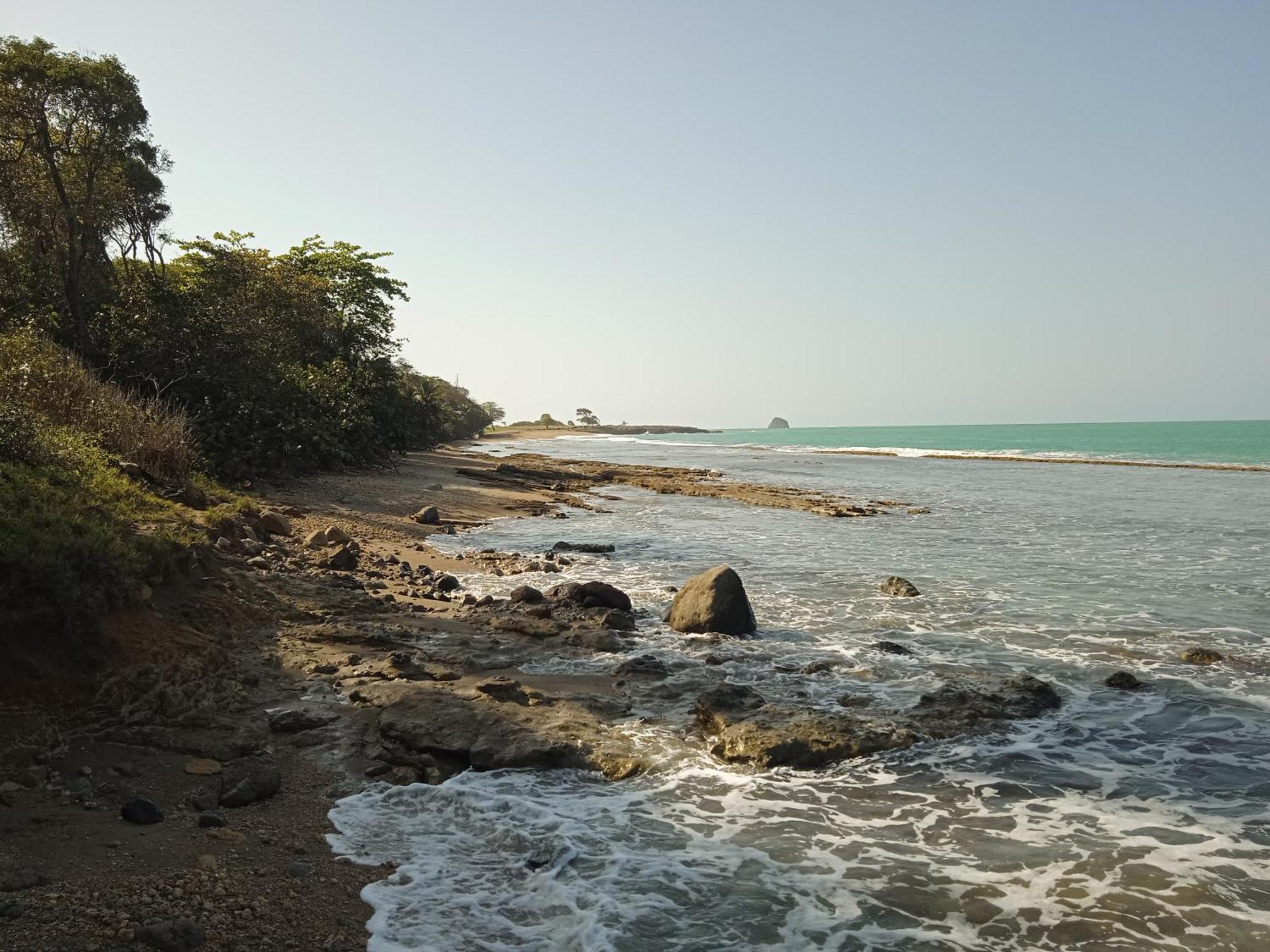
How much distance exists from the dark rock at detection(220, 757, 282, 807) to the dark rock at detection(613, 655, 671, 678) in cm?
397

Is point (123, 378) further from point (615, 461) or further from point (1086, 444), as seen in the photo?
point (1086, 444)

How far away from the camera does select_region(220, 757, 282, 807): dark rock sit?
5.33 meters

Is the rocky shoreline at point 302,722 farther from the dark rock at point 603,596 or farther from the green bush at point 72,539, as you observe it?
the green bush at point 72,539

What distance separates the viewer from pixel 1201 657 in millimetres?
9844

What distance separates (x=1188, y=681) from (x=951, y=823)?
5.31 meters

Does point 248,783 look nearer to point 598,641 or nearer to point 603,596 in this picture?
point 598,641

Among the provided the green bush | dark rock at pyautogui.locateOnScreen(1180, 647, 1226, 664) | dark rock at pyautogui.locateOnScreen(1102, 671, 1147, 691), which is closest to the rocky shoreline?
the green bush

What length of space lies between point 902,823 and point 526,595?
715cm

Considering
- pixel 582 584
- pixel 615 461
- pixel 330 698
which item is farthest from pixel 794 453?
pixel 330 698

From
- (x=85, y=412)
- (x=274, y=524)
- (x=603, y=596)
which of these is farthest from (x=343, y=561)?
(x=85, y=412)

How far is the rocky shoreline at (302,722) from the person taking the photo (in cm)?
418

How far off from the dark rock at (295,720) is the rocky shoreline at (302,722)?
0.05 feet

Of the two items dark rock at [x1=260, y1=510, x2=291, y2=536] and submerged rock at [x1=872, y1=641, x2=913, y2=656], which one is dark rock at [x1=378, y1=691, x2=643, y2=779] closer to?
submerged rock at [x1=872, y1=641, x2=913, y2=656]

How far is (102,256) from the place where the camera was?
2647cm
